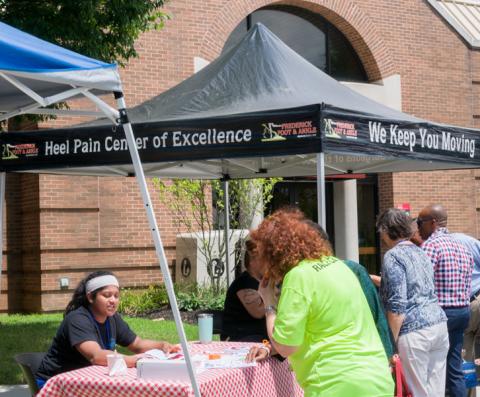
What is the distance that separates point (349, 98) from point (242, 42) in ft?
4.81

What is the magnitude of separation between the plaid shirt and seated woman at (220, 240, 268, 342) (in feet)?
4.56

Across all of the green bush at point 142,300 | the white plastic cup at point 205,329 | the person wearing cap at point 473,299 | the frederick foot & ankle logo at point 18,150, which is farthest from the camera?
the green bush at point 142,300

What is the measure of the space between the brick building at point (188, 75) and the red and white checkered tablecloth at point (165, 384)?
9562 millimetres

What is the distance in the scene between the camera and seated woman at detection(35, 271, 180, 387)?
5.22 metres

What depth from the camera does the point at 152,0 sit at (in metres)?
11.2

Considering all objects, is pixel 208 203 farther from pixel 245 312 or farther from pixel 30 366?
pixel 30 366

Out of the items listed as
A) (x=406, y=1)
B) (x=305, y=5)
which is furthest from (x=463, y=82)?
(x=305, y=5)

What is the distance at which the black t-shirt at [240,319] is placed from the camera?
6.34 m

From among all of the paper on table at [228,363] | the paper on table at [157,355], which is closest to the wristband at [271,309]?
the paper on table at [228,363]

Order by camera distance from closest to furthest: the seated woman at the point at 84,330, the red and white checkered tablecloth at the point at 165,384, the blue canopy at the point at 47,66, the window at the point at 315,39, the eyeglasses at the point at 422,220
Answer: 1. the blue canopy at the point at 47,66
2. the red and white checkered tablecloth at the point at 165,384
3. the seated woman at the point at 84,330
4. the eyeglasses at the point at 422,220
5. the window at the point at 315,39

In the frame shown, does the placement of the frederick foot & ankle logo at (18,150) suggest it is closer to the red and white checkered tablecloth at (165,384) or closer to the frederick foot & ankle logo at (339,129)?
the frederick foot & ankle logo at (339,129)

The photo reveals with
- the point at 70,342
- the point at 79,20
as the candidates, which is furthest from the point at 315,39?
the point at 70,342

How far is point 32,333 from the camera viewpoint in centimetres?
1146

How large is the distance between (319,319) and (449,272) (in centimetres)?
310
